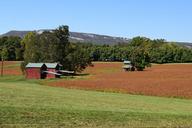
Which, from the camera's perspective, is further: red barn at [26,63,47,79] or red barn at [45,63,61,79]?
red barn at [45,63,61,79]

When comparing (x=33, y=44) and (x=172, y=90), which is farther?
(x=33, y=44)

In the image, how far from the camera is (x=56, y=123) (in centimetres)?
1591

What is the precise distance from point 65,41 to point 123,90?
2503 inches

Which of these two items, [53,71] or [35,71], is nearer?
[35,71]

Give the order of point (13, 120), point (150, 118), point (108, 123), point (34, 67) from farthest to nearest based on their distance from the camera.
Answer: point (34, 67) < point (150, 118) < point (108, 123) < point (13, 120)

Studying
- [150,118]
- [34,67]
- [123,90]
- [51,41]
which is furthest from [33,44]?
[150,118]

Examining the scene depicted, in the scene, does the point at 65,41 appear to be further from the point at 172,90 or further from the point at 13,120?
the point at 13,120

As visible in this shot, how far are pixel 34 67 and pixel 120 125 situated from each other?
277 ft

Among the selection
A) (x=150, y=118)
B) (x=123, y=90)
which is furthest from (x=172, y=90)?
(x=150, y=118)

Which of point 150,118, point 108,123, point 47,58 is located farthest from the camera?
point 47,58

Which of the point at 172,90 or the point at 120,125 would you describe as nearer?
the point at 120,125

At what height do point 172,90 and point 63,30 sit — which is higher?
point 63,30

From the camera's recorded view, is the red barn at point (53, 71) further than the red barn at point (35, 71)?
Yes

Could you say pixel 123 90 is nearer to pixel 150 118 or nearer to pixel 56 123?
pixel 150 118
